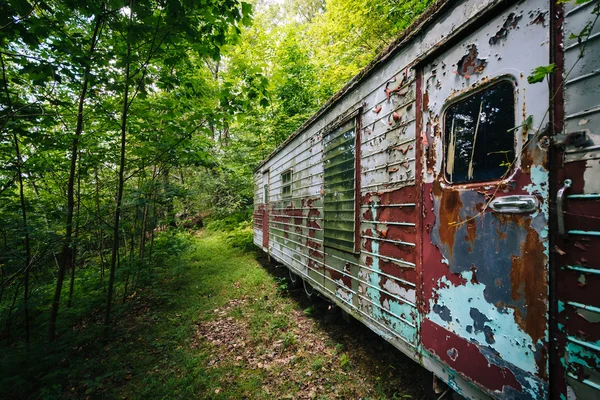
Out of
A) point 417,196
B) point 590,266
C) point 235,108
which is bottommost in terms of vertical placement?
point 590,266

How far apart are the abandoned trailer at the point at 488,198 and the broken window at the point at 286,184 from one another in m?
2.84

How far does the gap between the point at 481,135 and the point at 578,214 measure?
67cm

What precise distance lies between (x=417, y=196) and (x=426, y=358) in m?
1.23

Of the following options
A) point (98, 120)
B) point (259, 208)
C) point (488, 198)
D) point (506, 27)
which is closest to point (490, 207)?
point (488, 198)

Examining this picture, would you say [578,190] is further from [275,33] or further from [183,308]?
[275,33]

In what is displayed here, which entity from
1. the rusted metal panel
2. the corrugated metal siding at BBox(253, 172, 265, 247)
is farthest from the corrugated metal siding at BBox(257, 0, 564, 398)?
the corrugated metal siding at BBox(253, 172, 265, 247)

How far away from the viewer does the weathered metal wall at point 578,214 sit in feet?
3.32

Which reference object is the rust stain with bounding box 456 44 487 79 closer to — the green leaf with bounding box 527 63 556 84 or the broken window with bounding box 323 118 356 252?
the green leaf with bounding box 527 63 556 84

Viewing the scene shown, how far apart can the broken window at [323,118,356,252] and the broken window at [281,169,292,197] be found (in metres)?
1.79

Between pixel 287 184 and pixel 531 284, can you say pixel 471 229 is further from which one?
pixel 287 184

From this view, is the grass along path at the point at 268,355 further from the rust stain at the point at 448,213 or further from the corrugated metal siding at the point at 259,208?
the corrugated metal siding at the point at 259,208

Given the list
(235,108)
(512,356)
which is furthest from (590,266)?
(235,108)

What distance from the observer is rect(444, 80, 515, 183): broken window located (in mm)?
1379

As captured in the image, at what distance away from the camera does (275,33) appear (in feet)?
36.0
